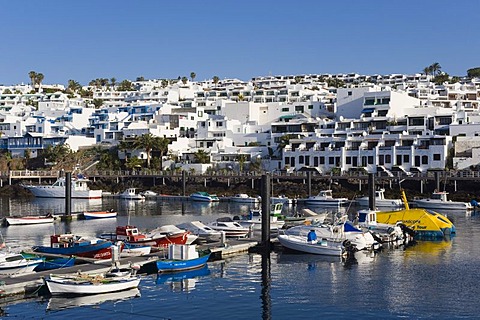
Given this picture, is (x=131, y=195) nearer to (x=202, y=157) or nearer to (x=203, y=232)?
(x=202, y=157)

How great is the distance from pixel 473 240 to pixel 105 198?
6184 cm

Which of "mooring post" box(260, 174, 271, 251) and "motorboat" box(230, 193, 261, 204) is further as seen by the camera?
"motorboat" box(230, 193, 261, 204)

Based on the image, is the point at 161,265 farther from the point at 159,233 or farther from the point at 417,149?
the point at 417,149

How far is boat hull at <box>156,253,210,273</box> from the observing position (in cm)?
3578

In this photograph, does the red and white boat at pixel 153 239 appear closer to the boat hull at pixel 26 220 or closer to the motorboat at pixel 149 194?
the boat hull at pixel 26 220

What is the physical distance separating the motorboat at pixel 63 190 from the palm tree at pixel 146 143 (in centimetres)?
1553

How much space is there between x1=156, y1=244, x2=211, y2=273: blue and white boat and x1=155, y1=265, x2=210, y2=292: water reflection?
291 millimetres

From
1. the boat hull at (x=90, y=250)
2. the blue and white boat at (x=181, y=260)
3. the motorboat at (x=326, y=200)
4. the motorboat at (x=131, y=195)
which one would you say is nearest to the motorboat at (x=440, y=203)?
the motorboat at (x=326, y=200)

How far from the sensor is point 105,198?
9931 centimetres

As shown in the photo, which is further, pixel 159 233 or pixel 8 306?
pixel 159 233

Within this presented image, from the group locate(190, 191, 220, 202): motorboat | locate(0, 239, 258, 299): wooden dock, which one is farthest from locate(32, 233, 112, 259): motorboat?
locate(190, 191, 220, 202): motorboat

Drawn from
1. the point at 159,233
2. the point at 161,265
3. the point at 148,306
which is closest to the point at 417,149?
the point at 159,233

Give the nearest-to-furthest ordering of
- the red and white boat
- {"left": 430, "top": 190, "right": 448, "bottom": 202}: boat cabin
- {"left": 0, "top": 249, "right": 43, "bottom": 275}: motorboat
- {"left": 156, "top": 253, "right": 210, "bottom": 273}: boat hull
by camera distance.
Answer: {"left": 0, "top": 249, "right": 43, "bottom": 275}: motorboat < {"left": 156, "top": 253, "right": 210, "bottom": 273}: boat hull < the red and white boat < {"left": 430, "top": 190, "right": 448, "bottom": 202}: boat cabin

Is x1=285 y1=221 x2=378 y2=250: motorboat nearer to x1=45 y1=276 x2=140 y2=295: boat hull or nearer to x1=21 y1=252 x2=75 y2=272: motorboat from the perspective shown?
x1=21 y1=252 x2=75 y2=272: motorboat
